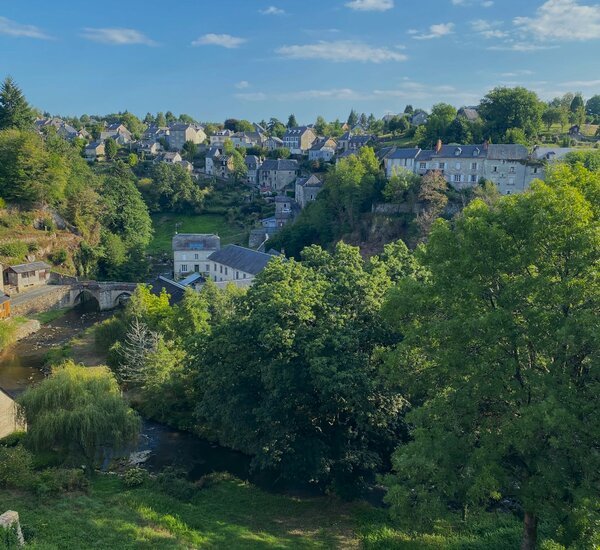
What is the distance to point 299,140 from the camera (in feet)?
356

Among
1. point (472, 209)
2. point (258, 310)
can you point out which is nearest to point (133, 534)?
point (258, 310)

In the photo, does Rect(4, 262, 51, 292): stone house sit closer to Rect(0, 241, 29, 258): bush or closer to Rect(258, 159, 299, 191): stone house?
Rect(0, 241, 29, 258): bush

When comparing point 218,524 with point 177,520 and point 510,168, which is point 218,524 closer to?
point 177,520

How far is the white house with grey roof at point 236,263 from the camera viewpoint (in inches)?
1882

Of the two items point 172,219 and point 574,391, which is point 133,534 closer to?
point 574,391

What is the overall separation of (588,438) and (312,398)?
10.1 m

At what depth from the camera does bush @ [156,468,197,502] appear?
19.3 m

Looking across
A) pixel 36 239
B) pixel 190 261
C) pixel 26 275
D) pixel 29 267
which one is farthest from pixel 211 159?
pixel 26 275

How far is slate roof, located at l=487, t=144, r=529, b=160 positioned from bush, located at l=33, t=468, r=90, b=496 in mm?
51859

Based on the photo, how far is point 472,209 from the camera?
14172 millimetres

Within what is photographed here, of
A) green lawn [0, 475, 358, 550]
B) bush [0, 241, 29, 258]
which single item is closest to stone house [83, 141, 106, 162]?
bush [0, 241, 29, 258]

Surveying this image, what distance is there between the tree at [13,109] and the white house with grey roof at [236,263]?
A: 40.6m

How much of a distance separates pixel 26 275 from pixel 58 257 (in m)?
5.72

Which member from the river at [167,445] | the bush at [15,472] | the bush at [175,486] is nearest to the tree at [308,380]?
the bush at [175,486]
